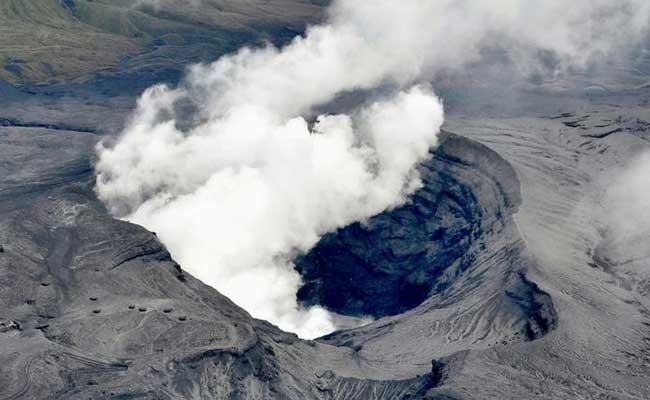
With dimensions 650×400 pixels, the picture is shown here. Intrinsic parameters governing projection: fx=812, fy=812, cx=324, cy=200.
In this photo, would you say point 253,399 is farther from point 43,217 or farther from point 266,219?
point 266,219

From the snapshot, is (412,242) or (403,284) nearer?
(403,284)

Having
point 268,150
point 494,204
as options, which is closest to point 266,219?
point 268,150

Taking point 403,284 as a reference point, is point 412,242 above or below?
above

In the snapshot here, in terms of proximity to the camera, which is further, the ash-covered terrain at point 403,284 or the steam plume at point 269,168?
the steam plume at point 269,168
